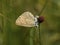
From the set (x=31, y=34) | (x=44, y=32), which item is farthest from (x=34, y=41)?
(x=44, y=32)

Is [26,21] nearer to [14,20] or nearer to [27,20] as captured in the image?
[27,20]

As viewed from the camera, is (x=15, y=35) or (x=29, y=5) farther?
(x=29, y=5)

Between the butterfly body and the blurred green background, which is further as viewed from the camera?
the blurred green background

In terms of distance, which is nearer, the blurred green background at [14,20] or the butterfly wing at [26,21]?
the butterfly wing at [26,21]

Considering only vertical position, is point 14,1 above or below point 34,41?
above

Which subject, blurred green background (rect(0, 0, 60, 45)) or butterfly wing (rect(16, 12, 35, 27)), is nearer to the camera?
butterfly wing (rect(16, 12, 35, 27))

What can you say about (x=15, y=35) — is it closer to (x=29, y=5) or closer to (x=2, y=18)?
(x=2, y=18)

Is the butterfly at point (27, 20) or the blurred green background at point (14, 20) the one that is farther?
the blurred green background at point (14, 20)

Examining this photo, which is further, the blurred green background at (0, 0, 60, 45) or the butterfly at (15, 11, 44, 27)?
the blurred green background at (0, 0, 60, 45)
